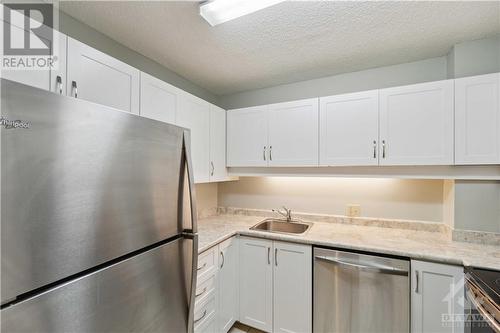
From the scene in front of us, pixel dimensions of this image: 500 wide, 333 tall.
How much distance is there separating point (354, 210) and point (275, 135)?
1.11 meters

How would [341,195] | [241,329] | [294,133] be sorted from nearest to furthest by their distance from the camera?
[241,329]
[294,133]
[341,195]

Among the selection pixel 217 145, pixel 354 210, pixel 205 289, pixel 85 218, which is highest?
pixel 217 145

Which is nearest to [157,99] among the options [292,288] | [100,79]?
[100,79]

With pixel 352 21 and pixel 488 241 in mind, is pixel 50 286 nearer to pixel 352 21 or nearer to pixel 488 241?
pixel 352 21

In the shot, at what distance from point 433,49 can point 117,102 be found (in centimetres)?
248

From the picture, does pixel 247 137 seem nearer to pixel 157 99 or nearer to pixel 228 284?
pixel 157 99

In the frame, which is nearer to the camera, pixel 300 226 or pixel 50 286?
pixel 50 286

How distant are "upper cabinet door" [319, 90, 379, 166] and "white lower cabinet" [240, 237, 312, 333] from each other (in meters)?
0.88

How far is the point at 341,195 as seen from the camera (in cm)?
231

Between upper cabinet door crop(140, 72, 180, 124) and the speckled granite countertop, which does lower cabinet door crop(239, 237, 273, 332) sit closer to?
the speckled granite countertop

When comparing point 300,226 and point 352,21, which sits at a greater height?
point 352,21

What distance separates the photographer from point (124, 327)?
0.79m

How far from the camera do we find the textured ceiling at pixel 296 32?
1393mm

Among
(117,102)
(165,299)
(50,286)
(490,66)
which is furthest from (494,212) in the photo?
(117,102)
